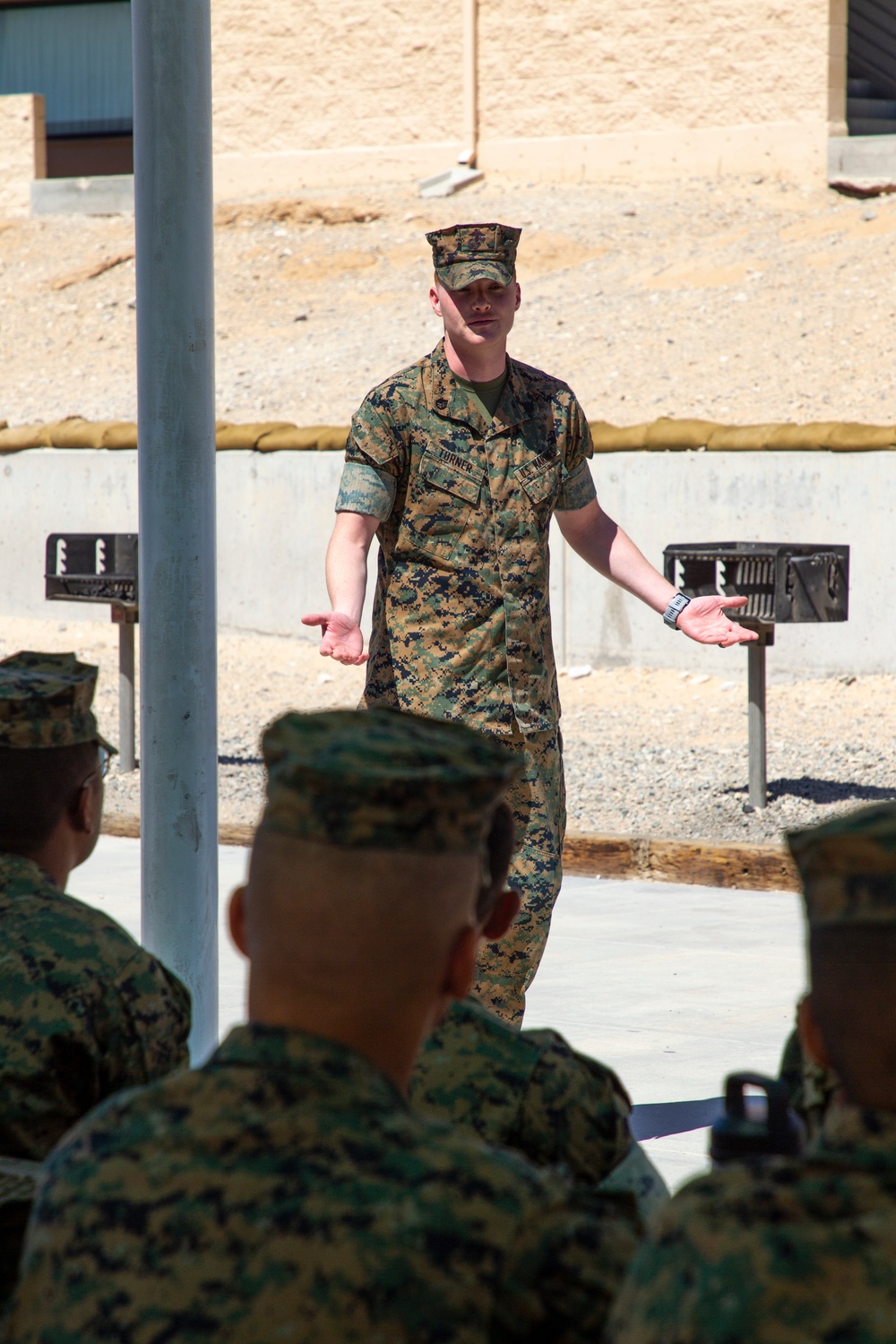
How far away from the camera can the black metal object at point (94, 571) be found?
10.8 meters

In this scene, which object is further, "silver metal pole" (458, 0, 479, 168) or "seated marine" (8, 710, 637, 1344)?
"silver metal pole" (458, 0, 479, 168)

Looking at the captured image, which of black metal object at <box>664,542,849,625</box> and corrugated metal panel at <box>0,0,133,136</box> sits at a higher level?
corrugated metal panel at <box>0,0,133,136</box>

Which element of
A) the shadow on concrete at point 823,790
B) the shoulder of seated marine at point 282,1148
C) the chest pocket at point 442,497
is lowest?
the shadow on concrete at point 823,790

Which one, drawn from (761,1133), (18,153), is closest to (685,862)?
(761,1133)

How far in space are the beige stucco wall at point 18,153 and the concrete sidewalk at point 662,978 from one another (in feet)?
69.7

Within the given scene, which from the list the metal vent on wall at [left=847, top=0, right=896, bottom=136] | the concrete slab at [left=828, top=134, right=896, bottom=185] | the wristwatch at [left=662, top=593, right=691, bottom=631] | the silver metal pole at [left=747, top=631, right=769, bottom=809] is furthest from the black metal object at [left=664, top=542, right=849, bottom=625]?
the metal vent on wall at [left=847, top=0, right=896, bottom=136]

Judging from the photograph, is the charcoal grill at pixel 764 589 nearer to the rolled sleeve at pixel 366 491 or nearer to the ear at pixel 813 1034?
the rolled sleeve at pixel 366 491

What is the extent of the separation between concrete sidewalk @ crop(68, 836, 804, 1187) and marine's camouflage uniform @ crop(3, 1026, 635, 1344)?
2.54 metres

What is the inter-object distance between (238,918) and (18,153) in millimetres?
27618

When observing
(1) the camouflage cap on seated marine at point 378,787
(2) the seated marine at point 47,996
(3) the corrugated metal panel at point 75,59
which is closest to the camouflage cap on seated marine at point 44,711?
(2) the seated marine at point 47,996

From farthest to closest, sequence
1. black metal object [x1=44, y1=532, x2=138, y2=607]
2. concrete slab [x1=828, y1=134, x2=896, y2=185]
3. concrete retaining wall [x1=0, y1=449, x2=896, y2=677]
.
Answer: concrete slab [x1=828, y1=134, x2=896, y2=185], concrete retaining wall [x1=0, y1=449, x2=896, y2=677], black metal object [x1=44, y1=532, x2=138, y2=607]

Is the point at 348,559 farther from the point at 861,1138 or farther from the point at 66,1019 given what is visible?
the point at 861,1138

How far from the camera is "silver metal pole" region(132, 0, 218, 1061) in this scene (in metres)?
3.78

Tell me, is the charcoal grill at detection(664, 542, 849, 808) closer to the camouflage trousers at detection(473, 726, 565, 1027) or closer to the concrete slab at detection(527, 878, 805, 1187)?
the concrete slab at detection(527, 878, 805, 1187)
